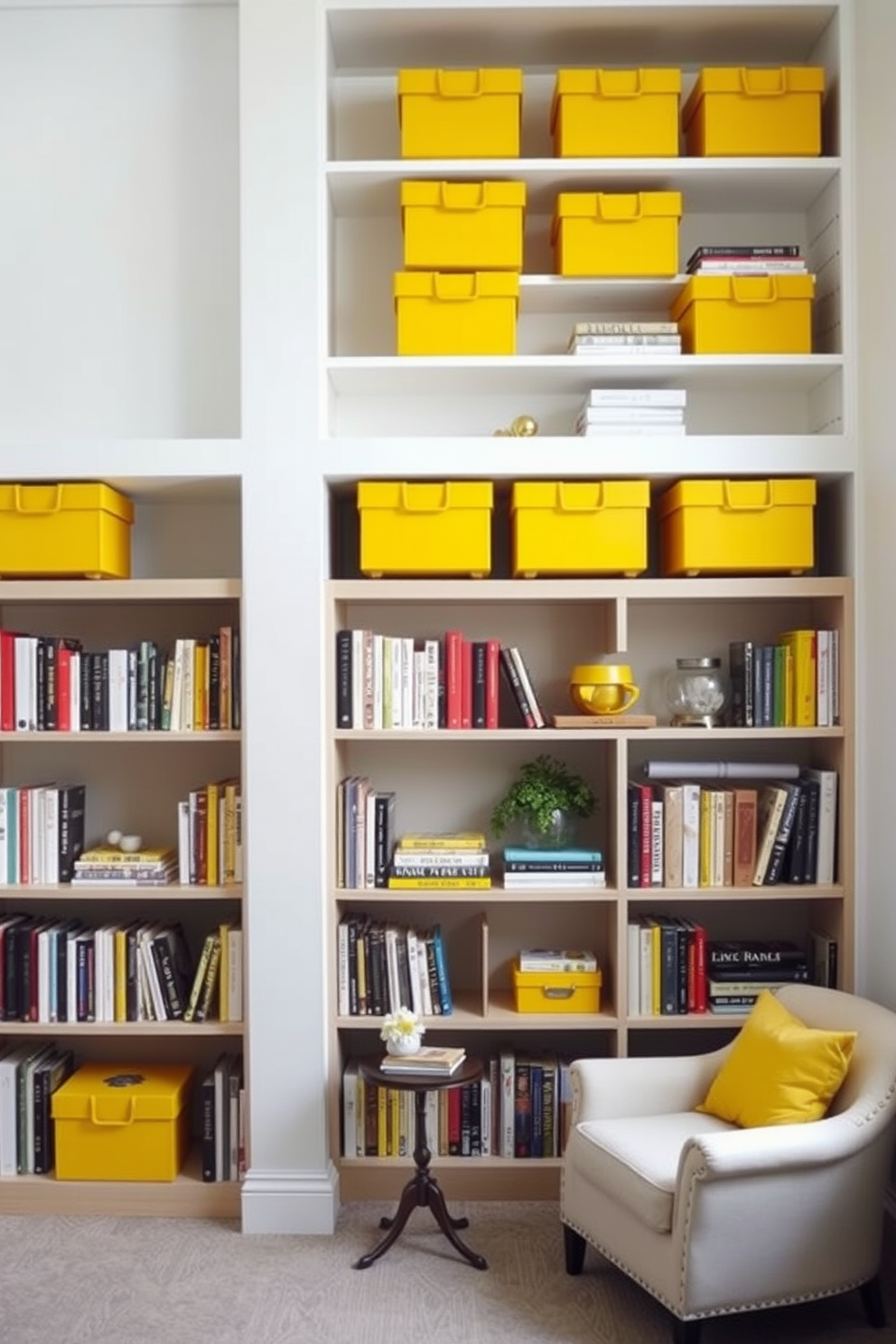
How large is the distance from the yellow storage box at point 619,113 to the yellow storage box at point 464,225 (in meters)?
0.22

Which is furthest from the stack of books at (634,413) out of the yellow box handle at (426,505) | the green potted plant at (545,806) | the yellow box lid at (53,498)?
the yellow box lid at (53,498)

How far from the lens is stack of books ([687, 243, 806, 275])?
2984 mm

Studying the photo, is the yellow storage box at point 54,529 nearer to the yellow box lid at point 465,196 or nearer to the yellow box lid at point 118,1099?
the yellow box lid at point 465,196

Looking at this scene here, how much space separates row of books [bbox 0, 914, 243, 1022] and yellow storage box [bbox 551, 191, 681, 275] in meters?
2.09

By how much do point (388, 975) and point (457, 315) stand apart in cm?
182

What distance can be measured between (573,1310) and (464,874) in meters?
1.06

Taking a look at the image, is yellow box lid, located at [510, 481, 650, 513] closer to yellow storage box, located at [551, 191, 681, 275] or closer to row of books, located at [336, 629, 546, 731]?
row of books, located at [336, 629, 546, 731]

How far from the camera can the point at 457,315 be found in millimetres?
2979

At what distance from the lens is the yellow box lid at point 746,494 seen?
290cm

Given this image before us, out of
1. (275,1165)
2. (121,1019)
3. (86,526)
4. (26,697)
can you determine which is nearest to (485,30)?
(86,526)

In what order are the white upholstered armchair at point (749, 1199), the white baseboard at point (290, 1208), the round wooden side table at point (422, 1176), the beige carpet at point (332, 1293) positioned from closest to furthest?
the white upholstered armchair at point (749, 1199)
the beige carpet at point (332, 1293)
the round wooden side table at point (422, 1176)
the white baseboard at point (290, 1208)

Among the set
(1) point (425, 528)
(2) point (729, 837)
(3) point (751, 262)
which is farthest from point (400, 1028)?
(3) point (751, 262)

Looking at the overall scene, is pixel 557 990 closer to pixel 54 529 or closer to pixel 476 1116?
pixel 476 1116

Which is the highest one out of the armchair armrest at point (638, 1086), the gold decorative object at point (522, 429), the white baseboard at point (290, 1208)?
the gold decorative object at point (522, 429)
